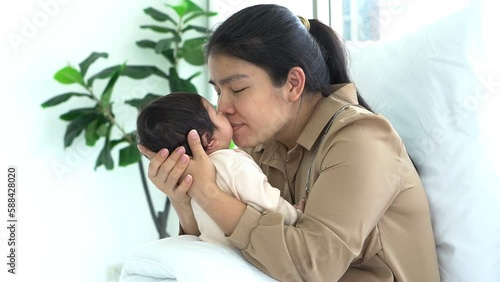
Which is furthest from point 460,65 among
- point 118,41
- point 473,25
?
point 118,41

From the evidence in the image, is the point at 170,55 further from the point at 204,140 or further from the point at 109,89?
the point at 204,140

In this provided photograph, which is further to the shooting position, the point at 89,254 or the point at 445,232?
the point at 89,254

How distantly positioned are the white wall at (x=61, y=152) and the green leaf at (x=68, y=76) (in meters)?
0.17

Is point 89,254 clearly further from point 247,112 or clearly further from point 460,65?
point 460,65

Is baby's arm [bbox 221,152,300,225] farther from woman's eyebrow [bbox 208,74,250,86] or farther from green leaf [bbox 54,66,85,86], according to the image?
green leaf [bbox 54,66,85,86]

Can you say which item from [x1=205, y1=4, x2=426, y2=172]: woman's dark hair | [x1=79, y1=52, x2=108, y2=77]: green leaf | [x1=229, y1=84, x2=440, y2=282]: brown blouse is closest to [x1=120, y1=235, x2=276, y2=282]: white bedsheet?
[x1=229, y1=84, x2=440, y2=282]: brown blouse

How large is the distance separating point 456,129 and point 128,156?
1.89 metres

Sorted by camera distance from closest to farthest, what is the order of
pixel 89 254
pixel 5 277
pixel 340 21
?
pixel 340 21 → pixel 5 277 → pixel 89 254

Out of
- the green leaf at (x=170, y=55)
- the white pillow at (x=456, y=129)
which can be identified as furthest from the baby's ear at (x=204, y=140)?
the green leaf at (x=170, y=55)

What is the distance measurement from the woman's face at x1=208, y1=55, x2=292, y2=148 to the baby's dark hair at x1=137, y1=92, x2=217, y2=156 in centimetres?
9

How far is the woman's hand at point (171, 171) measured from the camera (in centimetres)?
143

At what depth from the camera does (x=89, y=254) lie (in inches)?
129

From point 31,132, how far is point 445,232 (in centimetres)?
216

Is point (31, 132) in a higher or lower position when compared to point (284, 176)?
lower
